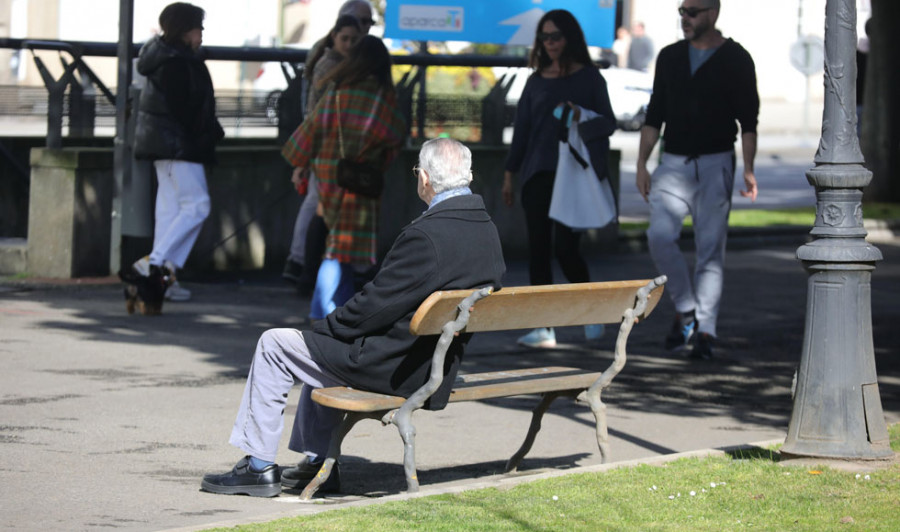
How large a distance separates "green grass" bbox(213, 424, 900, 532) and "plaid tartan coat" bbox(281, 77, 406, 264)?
13.1ft

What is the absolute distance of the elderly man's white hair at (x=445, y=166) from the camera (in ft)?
20.1

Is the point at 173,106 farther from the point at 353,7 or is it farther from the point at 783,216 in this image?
the point at 783,216

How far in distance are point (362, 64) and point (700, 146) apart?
2.14 m

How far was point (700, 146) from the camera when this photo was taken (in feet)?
32.2

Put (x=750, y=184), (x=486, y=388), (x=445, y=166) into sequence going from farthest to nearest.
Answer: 1. (x=750, y=184)
2. (x=486, y=388)
3. (x=445, y=166)

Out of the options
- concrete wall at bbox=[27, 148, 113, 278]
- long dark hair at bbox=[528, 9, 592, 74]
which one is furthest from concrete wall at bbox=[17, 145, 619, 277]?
long dark hair at bbox=[528, 9, 592, 74]

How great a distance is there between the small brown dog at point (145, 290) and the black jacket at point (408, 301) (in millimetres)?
4770

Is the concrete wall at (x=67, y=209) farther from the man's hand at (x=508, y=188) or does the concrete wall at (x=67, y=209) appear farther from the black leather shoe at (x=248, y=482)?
the black leather shoe at (x=248, y=482)

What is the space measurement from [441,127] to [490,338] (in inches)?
185

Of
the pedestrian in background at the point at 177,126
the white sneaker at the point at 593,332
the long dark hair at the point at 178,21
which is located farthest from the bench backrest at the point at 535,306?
the long dark hair at the point at 178,21

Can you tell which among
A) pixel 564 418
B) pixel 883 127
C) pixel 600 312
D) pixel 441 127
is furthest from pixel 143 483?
pixel 883 127

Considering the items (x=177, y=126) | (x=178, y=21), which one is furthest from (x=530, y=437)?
(x=178, y=21)

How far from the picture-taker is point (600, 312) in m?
6.49

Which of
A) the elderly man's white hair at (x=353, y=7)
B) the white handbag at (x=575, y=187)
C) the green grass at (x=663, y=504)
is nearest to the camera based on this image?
the green grass at (x=663, y=504)
